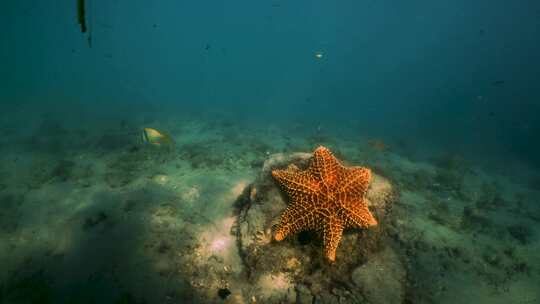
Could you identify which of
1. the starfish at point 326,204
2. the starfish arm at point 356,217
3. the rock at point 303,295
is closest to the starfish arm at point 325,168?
the starfish at point 326,204

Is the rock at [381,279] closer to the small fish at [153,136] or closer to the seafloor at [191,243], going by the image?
the seafloor at [191,243]

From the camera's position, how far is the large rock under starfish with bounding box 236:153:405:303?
4668 millimetres

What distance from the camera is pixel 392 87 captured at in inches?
3809

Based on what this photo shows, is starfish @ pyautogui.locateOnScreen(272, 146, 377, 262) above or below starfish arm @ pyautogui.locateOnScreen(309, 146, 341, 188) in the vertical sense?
below

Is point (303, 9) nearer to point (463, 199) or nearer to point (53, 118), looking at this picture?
point (53, 118)

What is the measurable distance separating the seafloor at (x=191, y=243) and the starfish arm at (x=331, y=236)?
72cm

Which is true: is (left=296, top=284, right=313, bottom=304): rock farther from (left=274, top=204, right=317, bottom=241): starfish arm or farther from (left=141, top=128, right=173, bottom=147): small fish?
(left=141, top=128, right=173, bottom=147): small fish

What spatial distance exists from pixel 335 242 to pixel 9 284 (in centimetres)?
678

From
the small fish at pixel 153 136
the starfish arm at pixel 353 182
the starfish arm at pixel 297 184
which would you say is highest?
the starfish arm at pixel 353 182

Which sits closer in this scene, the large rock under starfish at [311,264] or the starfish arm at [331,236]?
the starfish arm at [331,236]

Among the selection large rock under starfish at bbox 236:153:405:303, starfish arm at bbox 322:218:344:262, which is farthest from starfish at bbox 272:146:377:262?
large rock under starfish at bbox 236:153:405:303

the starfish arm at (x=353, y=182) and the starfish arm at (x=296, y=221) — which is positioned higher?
the starfish arm at (x=353, y=182)

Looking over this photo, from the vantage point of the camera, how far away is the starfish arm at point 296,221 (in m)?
4.51

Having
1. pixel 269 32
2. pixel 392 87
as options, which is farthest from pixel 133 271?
pixel 269 32
